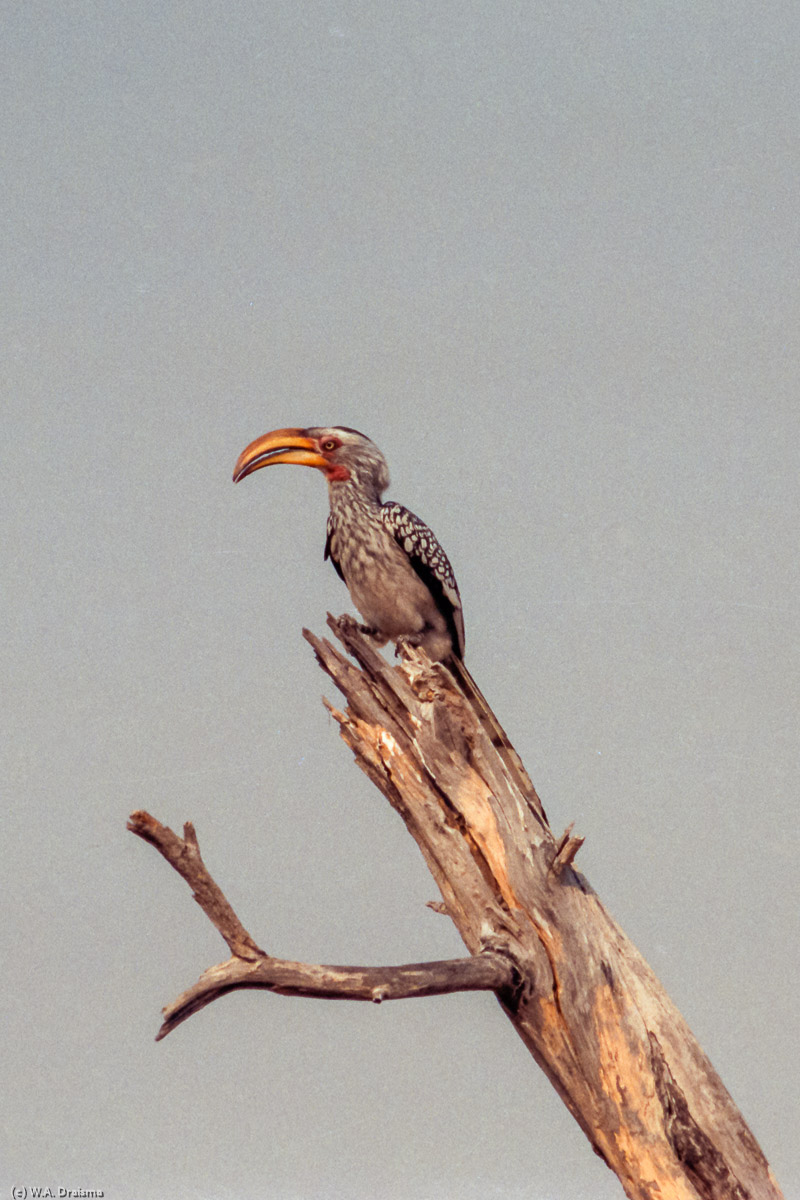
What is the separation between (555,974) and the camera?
339 cm

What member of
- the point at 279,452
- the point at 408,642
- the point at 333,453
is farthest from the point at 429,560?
the point at 279,452

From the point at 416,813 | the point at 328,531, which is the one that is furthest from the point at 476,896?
the point at 328,531

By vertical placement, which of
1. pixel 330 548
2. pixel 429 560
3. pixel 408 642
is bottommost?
pixel 408 642

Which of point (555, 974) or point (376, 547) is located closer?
point (555, 974)

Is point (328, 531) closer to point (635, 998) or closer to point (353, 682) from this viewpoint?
point (353, 682)

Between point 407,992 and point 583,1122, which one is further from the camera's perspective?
point 583,1122

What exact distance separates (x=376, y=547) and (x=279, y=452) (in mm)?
615

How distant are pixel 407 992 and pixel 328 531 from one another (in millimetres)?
2461

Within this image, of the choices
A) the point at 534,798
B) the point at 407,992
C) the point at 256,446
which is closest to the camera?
the point at 407,992

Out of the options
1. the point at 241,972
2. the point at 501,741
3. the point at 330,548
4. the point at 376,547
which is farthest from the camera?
the point at 330,548

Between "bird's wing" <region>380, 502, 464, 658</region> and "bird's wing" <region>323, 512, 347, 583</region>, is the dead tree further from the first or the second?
"bird's wing" <region>323, 512, 347, 583</region>

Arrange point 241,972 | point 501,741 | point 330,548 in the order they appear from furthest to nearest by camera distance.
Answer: point 330,548 < point 501,741 < point 241,972

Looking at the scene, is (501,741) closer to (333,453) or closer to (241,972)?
(333,453)

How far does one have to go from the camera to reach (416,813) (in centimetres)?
372
